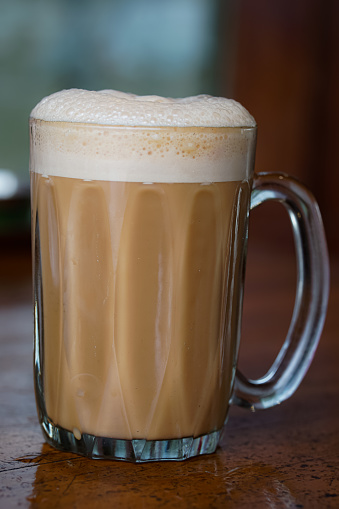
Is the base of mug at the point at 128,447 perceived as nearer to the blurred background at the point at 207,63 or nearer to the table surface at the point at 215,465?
the table surface at the point at 215,465

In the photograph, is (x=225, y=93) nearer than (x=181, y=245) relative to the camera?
No

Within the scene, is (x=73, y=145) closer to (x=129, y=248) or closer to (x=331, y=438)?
(x=129, y=248)

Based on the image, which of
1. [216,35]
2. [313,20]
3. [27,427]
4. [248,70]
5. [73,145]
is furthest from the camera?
[216,35]

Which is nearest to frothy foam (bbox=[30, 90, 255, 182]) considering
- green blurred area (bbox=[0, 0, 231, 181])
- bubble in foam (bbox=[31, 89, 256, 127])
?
bubble in foam (bbox=[31, 89, 256, 127])

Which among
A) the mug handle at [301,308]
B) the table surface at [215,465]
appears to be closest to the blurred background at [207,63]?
the table surface at [215,465]

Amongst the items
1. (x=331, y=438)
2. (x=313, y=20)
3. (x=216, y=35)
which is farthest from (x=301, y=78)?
(x=331, y=438)

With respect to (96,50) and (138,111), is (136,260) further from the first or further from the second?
(96,50)
